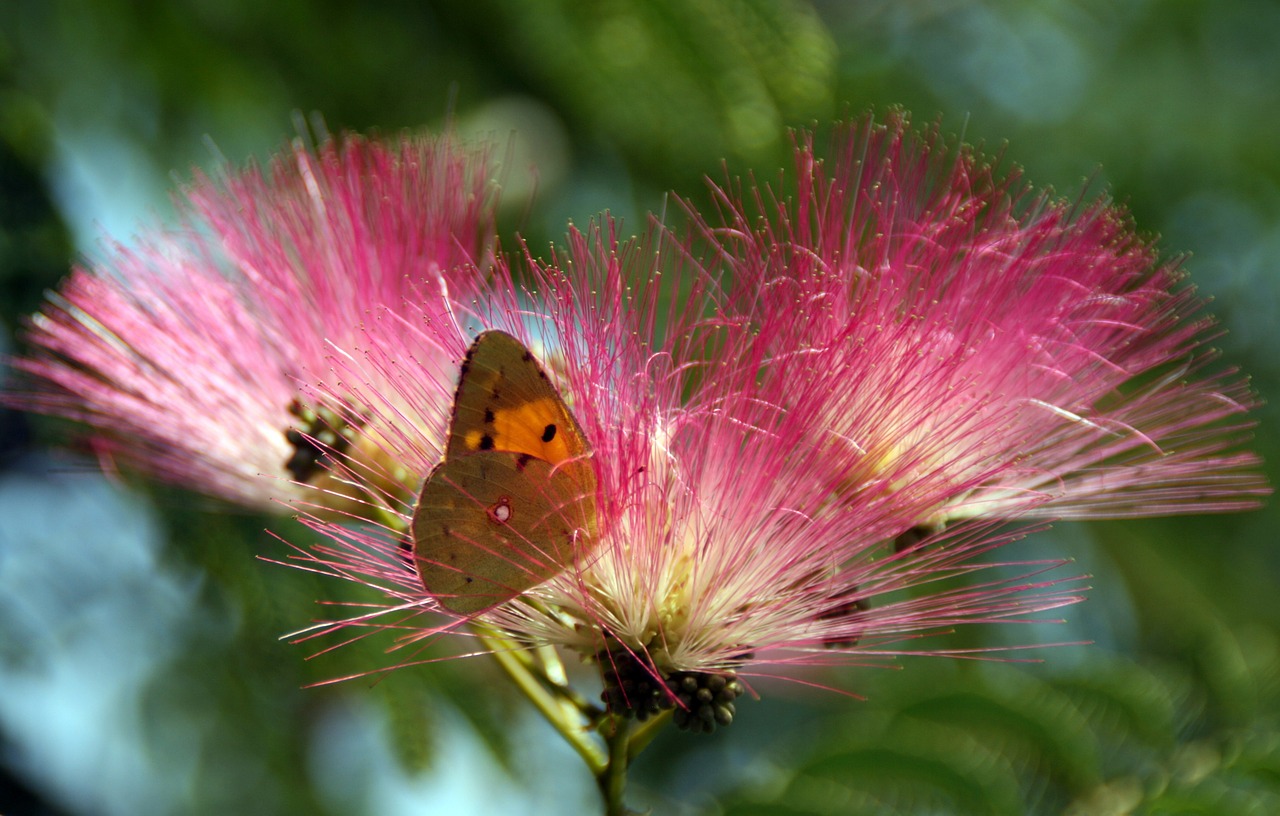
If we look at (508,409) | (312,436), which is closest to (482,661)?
(312,436)

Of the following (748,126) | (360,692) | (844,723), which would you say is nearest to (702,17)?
(748,126)

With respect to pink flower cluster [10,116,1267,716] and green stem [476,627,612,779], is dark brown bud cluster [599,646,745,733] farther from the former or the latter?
green stem [476,627,612,779]

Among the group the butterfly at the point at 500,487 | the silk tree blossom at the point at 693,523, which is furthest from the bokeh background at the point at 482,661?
the butterfly at the point at 500,487

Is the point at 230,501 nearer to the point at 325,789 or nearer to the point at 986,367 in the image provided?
the point at 325,789

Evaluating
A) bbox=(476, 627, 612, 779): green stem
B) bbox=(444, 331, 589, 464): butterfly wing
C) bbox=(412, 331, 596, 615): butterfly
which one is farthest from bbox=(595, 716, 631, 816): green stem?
bbox=(444, 331, 589, 464): butterfly wing

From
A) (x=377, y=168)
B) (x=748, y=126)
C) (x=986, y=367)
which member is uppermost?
(x=748, y=126)

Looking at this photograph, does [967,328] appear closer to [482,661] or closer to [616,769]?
[616,769]

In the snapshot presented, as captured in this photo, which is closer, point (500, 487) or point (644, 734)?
point (500, 487)
